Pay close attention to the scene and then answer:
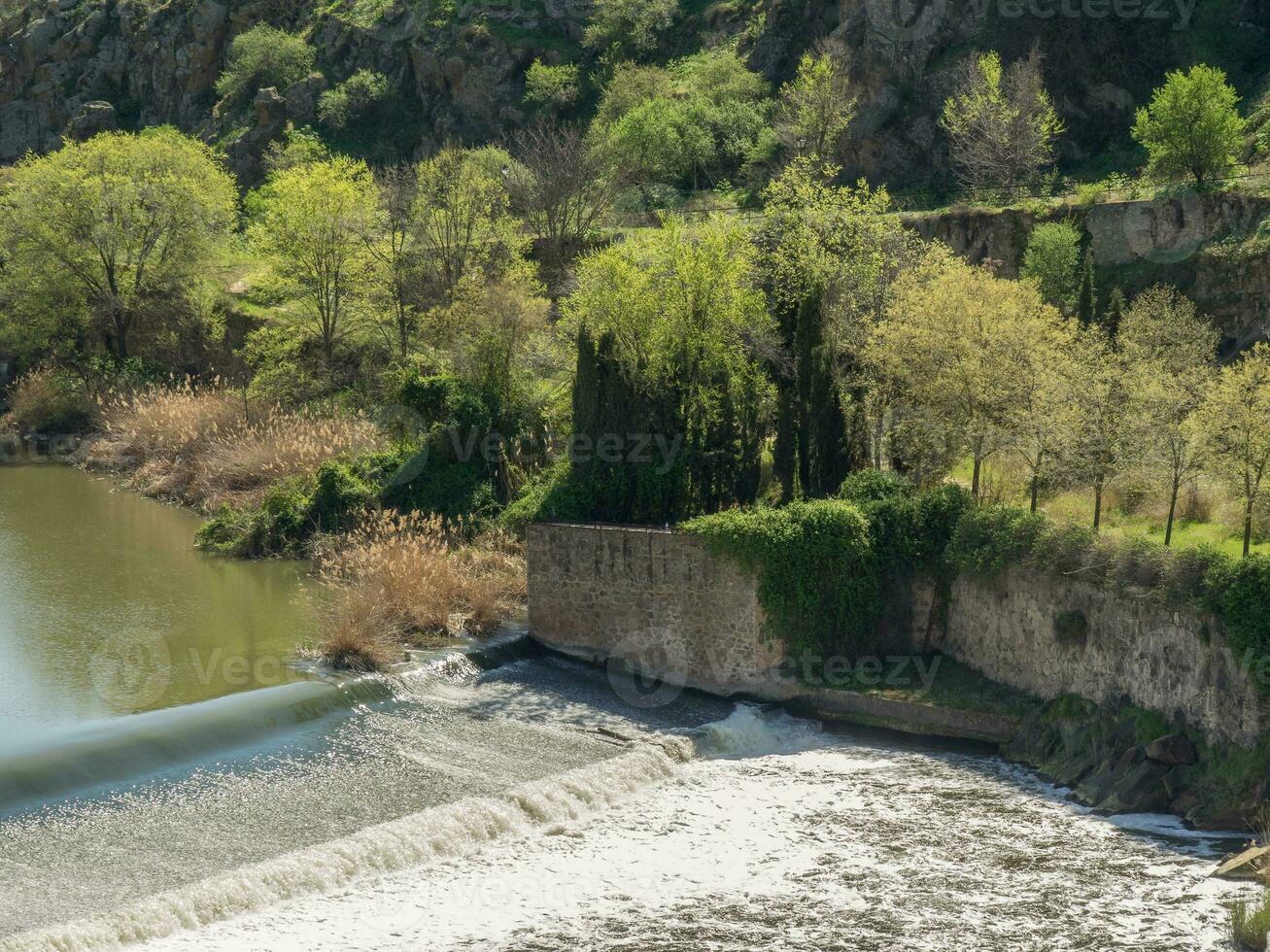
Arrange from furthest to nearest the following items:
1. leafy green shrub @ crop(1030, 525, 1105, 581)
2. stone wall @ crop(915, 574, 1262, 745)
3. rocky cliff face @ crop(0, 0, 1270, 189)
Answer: rocky cliff face @ crop(0, 0, 1270, 189) → leafy green shrub @ crop(1030, 525, 1105, 581) → stone wall @ crop(915, 574, 1262, 745)

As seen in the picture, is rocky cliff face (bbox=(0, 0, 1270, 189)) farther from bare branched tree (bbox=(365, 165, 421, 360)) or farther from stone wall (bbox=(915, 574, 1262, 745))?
stone wall (bbox=(915, 574, 1262, 745))

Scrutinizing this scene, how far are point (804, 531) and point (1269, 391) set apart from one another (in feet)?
26.9

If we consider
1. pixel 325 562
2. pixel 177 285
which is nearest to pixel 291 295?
pixel 177 285

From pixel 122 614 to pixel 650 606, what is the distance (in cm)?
1169

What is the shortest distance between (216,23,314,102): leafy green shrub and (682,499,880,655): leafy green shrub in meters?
56.5

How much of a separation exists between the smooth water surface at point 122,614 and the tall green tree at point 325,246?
26.5 ft

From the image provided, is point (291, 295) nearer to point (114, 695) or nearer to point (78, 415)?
point (78, 415)

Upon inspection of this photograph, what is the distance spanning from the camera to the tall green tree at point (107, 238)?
161 feet

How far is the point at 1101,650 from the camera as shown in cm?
2361

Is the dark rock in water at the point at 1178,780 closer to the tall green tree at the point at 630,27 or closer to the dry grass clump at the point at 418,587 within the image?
the dry grass clump at the point at 418,587

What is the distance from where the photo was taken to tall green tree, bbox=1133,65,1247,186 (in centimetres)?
3984

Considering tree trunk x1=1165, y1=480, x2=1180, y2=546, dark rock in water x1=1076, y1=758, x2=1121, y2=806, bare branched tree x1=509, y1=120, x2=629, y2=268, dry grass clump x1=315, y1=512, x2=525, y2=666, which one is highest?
bare branched tree x1=509, y1=120, x2=629, y2=268

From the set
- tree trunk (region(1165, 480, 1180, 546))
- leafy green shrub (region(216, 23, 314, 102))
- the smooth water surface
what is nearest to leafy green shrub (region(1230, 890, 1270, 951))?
tree trunk (region(1165, 480, 1180, 546))

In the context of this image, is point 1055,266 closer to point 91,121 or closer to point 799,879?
point 799,879
